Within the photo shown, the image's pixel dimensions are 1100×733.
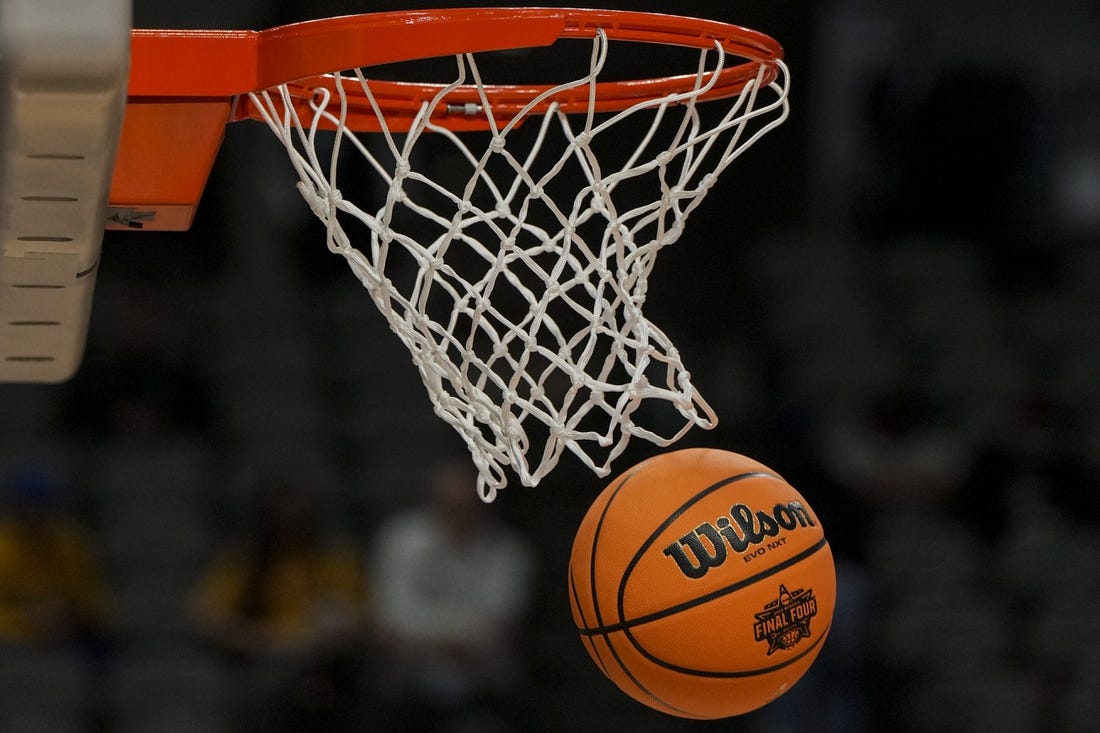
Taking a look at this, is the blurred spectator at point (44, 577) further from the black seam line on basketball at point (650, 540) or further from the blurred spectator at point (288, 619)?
the black seam line on basketball at point (650, 540)

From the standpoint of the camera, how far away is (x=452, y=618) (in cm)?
343

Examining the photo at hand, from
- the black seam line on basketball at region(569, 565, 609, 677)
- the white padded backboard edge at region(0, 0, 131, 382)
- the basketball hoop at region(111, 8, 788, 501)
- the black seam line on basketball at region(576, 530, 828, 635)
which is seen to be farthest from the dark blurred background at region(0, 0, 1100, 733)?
the white padded backboard edge at region(0, 0, 131, 382)

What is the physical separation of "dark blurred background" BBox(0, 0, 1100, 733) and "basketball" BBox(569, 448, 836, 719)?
6.15ft

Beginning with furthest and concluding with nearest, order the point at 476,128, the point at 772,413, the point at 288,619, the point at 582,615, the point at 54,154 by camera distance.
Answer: the point at 772,413, the point at 288,619, the point at 476,128, the point at 582,615, the point at 54,154

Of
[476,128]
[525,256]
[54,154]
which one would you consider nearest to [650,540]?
[525,256]

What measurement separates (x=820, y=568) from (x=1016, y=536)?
2.37 meters

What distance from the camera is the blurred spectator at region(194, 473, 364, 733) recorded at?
339cm

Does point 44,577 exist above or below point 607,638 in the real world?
below

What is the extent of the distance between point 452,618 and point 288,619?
419mm

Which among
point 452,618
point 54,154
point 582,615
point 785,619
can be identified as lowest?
point 452,618

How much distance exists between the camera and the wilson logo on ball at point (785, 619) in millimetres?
1563

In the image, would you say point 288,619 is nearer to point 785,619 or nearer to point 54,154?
point 785,619

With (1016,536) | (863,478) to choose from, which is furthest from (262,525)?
(1016,536)

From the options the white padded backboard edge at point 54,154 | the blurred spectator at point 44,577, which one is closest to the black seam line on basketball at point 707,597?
the white padded backboard edge at point 54,154
